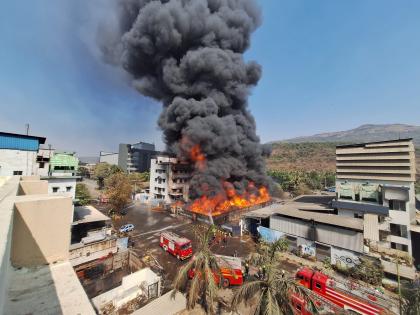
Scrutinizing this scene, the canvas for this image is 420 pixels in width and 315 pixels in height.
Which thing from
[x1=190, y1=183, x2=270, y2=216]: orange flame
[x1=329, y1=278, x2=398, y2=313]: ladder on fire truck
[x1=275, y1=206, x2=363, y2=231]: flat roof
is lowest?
[x1=329, y1=278, x2=398, y2=313]: ladder on fire truck

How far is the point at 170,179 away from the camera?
52.6 meters

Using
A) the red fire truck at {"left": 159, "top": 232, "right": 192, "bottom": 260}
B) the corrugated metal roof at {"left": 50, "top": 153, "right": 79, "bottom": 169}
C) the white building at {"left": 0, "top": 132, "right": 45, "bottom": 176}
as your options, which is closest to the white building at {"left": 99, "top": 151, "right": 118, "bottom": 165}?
the white building at {"left": 0, "top": 132, "right": 45, "bottom": 176}

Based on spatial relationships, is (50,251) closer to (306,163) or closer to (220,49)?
(220,49)

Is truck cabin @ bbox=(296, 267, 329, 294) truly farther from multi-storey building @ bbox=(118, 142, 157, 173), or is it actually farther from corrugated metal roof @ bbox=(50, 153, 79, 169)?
multi-storey building @ bbox=(118, 142, 157, 173)

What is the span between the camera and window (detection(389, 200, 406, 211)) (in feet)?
81.0

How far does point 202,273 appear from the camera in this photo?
1189 centimetres

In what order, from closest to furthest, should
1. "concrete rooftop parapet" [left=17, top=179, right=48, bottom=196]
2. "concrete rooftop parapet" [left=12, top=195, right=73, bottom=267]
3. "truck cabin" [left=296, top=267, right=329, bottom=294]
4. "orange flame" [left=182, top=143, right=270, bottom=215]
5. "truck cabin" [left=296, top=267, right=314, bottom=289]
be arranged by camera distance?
"concrete rooftop parapet" [left=12, top=195, right=73, bottom=267] → "concrete rooftop parapet" [left=17, top=179, right=48, bottom=196] → "truck cabin" [left=296, top=267, right=329, bottom=294] → "truck cabin" [left=296, top=267, right=314, bottom=289] → "orange flame" [left=182, top=143, right=270, bottom=215]

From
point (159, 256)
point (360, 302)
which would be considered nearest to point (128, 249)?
point (159, 256)

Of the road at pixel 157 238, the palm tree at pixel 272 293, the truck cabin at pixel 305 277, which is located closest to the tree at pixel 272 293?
the palm tree at pixel 272 293

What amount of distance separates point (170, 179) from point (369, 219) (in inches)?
1585

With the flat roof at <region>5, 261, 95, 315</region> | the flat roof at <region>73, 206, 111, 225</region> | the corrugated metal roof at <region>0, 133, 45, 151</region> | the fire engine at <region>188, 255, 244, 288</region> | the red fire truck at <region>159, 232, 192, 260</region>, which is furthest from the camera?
the corrugated metal roof at <region>0, 133, 45, 151</region>

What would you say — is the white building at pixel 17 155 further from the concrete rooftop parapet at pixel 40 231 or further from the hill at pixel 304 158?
the hill at pixel 304 158

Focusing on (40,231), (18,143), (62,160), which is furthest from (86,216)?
(40,231)

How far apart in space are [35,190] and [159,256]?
1689cm
